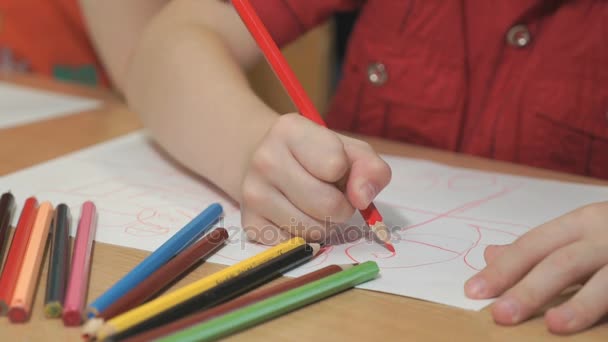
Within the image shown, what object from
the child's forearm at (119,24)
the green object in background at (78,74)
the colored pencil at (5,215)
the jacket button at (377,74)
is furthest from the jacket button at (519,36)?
the green object in background at (78,74)

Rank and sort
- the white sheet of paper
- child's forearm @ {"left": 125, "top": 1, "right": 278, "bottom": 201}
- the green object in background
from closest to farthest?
1. child's forearm @ {"left": 125, "top": 1, "right": 278, "bottom": 201}
2. the white sheet of paper
3. the green object in background

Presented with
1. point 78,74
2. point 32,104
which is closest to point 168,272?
point 32,104

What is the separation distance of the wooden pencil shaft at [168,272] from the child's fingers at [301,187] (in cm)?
5

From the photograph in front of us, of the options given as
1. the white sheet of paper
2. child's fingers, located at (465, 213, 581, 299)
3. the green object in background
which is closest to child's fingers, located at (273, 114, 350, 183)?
child's fingers, located at (465, 213, 581, 299)

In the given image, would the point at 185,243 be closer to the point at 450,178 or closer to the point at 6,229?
the point at 6,229

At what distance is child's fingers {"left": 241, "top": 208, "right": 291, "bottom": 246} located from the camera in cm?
42

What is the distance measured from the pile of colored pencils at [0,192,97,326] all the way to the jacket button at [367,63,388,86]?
365mm

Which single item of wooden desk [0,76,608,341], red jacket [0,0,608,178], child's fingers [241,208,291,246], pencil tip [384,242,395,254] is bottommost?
wooden desk [0,76,608,341]

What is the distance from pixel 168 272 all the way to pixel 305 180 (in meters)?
0.10

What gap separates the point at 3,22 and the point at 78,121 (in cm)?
35

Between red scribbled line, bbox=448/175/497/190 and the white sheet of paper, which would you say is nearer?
red scribbled line, bbox=448/175/497/190

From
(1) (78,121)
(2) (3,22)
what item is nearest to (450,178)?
(1) (78,121)

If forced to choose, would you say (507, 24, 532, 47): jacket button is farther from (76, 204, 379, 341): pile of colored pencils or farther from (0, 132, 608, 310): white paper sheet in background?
(76, 204, 379, 341): pile of colored pencils

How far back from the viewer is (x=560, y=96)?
2.06ft
